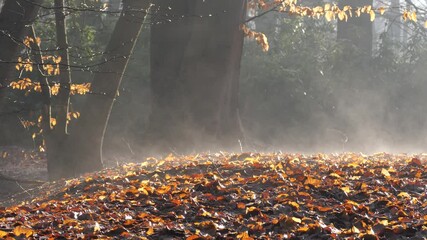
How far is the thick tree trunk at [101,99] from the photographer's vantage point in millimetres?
10953

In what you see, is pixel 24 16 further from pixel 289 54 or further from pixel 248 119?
pixel 289 54

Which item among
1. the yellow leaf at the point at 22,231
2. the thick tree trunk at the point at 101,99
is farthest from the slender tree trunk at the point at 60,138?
the yellow leaf at the point at 22,231

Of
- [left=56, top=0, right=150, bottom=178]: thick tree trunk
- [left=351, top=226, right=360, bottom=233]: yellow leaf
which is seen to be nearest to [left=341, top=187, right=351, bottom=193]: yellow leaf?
[left=351, top=226, right=360, bottom=233]: yellow leaf

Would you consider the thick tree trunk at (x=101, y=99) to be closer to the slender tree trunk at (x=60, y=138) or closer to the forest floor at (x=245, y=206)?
the slender tree trunk at (x=60, y=138)

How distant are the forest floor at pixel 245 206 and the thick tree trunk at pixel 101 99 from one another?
133 inches

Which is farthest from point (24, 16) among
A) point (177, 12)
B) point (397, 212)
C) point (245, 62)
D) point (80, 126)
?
point (245, 62)

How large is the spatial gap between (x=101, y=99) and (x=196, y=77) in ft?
6.34

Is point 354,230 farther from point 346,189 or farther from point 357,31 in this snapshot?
point 357,31

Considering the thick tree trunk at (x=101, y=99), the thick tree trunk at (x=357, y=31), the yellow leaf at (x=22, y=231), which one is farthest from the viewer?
the thick tree trunk at (x=357, y=31)

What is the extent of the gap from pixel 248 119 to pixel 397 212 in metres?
13.1

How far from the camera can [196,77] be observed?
12320 millimetres

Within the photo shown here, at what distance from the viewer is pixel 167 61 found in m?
13.0

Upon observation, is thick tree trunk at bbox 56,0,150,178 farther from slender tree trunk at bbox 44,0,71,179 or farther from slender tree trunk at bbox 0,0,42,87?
slender tree trunk at bbox 0,0,42,87

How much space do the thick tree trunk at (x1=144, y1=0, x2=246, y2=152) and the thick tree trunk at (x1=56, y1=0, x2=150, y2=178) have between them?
103cm
